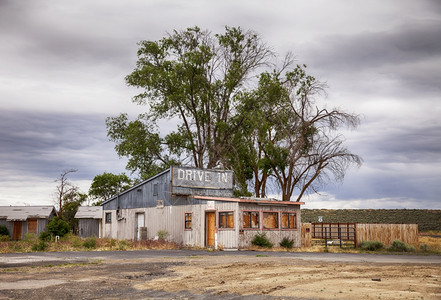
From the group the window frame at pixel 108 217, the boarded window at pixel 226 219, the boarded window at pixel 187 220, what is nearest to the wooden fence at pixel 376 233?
the boarded window at pixel 226 219

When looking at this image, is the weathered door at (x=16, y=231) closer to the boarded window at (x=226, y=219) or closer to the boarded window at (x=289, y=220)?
the boarded window at (x=226, y=219)

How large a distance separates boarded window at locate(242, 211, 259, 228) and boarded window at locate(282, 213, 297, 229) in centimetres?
235

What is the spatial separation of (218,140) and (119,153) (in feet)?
30.6

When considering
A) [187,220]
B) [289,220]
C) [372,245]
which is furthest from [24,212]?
[372,245]

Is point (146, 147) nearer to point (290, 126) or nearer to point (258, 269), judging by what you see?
point (290, 126)

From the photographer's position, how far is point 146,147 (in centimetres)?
4488

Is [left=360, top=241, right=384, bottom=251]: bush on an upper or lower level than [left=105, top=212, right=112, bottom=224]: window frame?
lower

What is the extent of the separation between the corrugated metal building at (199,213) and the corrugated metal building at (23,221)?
19.4 m

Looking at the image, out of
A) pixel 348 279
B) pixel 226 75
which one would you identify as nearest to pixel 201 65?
pixel 226 75

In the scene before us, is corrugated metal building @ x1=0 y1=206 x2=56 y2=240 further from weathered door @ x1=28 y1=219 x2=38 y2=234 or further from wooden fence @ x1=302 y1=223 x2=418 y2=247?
wooden fence @ x1=302 y1=223 x2=418 y2=247

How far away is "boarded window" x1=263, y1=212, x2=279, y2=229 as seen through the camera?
3153 centimetres

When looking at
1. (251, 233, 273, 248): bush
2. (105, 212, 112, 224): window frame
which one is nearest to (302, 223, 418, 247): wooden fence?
(251, 233, 273, 248): bush

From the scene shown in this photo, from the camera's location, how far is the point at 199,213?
32.5 metres

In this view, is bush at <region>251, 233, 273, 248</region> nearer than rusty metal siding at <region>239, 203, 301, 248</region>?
No
